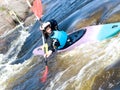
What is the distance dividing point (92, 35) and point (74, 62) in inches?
55.1

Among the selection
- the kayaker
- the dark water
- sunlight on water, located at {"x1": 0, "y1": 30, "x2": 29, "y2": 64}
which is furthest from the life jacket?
sunlight on water, located at {"x1": 0, "y1": 30, "x2": 29, "y2": 64}

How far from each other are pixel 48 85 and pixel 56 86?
700 mm

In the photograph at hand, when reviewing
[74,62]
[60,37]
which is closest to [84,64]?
[74,62]

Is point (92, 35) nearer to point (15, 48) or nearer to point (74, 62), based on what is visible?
point (74, 62)

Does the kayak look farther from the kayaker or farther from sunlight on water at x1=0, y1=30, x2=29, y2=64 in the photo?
sunlight on water at x1=0, y1=30, x2=29, y2=64

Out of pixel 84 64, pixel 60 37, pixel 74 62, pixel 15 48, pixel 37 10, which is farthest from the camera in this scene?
pixel 15 48

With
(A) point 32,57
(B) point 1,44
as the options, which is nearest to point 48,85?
(A) point 32,57

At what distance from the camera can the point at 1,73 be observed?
1452 centimetres

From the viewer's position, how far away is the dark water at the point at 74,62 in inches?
337

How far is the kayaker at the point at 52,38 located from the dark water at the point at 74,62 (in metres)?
0.43

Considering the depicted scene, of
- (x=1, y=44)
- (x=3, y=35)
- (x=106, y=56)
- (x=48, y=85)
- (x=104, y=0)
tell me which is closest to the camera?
(x=106, y=56)

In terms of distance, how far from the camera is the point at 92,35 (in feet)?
38.0

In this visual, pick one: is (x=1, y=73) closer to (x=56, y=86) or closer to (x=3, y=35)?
(x=56, y=86)

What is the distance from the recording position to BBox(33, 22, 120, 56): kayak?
10970 millimetres
